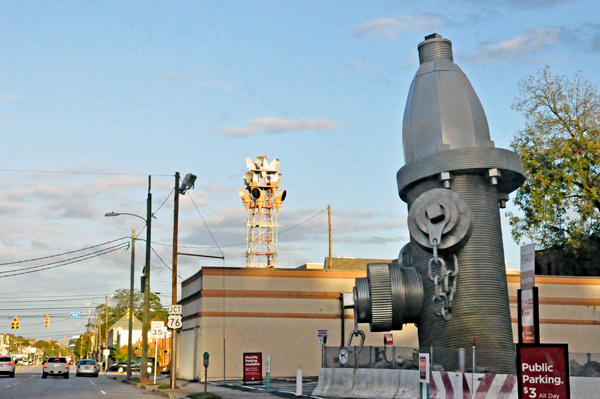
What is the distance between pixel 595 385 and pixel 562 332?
28836 millimetres

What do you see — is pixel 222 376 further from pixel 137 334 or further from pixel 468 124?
A: pixel 137 334

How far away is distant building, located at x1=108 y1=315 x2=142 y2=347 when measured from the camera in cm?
12679

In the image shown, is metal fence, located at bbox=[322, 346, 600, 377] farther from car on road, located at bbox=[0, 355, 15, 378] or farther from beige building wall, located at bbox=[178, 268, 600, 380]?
car on road, located at bbox=[0, 355, 15, 378]

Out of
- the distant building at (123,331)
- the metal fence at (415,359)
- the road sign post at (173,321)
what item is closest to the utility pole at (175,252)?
the road sign post at (173,321)

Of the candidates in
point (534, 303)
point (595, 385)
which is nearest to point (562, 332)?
point (595, 385)

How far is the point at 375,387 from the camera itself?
23.9 m

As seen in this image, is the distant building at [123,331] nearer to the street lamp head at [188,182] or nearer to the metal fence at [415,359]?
the street lamp head at [188,182]

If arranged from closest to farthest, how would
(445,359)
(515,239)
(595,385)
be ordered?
(595,385) < (445,359) < (515,239)

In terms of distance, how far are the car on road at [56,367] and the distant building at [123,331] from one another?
224 feet

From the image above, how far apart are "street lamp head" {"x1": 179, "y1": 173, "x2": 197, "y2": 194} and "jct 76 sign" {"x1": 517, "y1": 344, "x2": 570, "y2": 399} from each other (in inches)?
999

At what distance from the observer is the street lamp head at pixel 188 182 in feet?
117

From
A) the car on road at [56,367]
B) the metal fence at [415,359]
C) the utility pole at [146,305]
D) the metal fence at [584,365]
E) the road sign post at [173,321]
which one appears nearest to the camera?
the metal fence at [584,365]

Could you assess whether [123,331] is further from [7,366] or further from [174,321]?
[174,321]

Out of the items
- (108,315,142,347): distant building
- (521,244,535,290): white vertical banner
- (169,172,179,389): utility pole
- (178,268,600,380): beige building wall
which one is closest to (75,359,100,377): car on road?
(178,268,600,380): beige building wall
